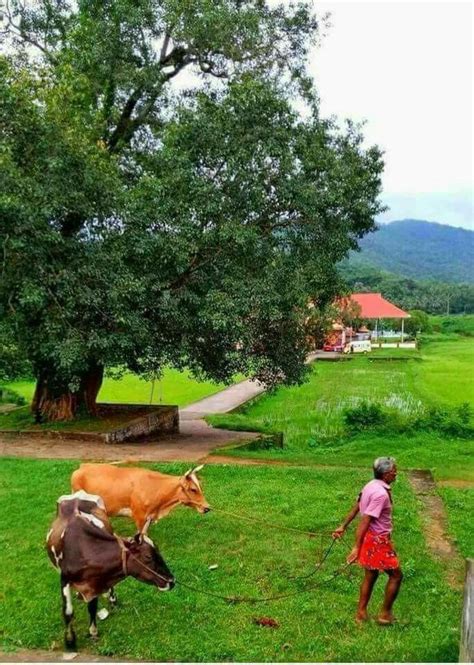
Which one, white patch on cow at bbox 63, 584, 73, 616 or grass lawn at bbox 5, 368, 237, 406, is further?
grass lawn at bbox 5, 368, 237, 406

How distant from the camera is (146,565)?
22.1ft

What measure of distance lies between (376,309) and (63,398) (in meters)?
63.3

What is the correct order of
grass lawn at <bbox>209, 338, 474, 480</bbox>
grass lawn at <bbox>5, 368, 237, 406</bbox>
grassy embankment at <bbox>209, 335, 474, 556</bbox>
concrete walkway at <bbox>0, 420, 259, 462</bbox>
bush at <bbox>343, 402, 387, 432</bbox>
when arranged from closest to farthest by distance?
grassy embankment at <bbox>209, 335, 474, 556</bbox> < concrete walkway at <bbox>0, 420, 259, 462</bbox> < grass lawn at <bbox>209, 338, 474, 480</bbox> < bush at <bbox>343, 402, 387, 432</bbox> < grass lawn at <bbox>5, 368, 237, 406</bbox>

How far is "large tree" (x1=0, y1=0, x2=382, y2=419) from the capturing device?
49.1ft

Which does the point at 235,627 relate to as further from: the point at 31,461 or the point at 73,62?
the point at 73,62

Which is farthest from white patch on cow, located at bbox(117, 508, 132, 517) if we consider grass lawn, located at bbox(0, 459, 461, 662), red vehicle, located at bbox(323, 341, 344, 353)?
red vehicle, located at bbox(323, 341, 344, 353)

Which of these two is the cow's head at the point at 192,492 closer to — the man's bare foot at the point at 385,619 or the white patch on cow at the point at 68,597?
the white patch on cow at the point at 68,597

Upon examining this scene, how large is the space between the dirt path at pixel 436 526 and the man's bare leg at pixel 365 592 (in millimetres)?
1644

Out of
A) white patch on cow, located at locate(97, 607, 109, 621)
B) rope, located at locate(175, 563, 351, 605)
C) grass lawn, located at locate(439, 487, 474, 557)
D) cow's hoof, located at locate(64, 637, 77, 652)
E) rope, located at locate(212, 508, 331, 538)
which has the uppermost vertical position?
rope, located at locate(212, 508, 331, 538)

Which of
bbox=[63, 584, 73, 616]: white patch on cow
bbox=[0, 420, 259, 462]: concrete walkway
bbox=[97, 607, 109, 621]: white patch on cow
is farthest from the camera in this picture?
bbox=[0, 420, 259, 462]: concrete walkway

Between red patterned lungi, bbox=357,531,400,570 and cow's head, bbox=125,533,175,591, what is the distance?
6.66 feet

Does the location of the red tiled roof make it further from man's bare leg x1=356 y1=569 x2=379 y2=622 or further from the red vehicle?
man's bare leg x1=356 y1=569 x2=379 y2=622

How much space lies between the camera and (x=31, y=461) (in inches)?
574

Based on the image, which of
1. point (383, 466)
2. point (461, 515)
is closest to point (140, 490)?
point (383, 466)
